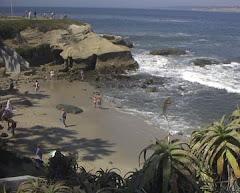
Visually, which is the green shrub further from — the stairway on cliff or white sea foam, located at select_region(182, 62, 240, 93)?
white sea foam, located at select_region(182, 62, 240, 93)

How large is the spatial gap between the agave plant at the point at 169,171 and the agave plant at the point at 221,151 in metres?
0.80

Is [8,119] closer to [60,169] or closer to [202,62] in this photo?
[60,169]

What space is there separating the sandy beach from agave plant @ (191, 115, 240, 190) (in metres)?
7.64

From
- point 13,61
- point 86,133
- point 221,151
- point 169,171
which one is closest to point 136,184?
point 169,171

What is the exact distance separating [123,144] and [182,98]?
10519 mm

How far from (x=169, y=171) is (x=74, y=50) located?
30.7m

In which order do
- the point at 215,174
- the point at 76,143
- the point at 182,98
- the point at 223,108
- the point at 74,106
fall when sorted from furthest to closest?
the point at 182,98 < the point at 223,108 < the point at 74,106 < the point at 76,143 < the point at 215,174

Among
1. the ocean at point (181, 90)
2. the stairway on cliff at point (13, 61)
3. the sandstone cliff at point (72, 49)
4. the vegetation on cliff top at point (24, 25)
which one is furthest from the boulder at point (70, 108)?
the vegetation on cliff top at point (24, 25)

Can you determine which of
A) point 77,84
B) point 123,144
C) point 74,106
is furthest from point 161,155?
point 77,84

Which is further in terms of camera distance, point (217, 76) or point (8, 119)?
point (217, 76)

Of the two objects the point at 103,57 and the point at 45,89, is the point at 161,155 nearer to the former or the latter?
the point at 45,89

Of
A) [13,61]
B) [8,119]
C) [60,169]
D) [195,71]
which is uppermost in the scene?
[13,61]

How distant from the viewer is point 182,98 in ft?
88.2

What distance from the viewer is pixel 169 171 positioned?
20.8 feet
